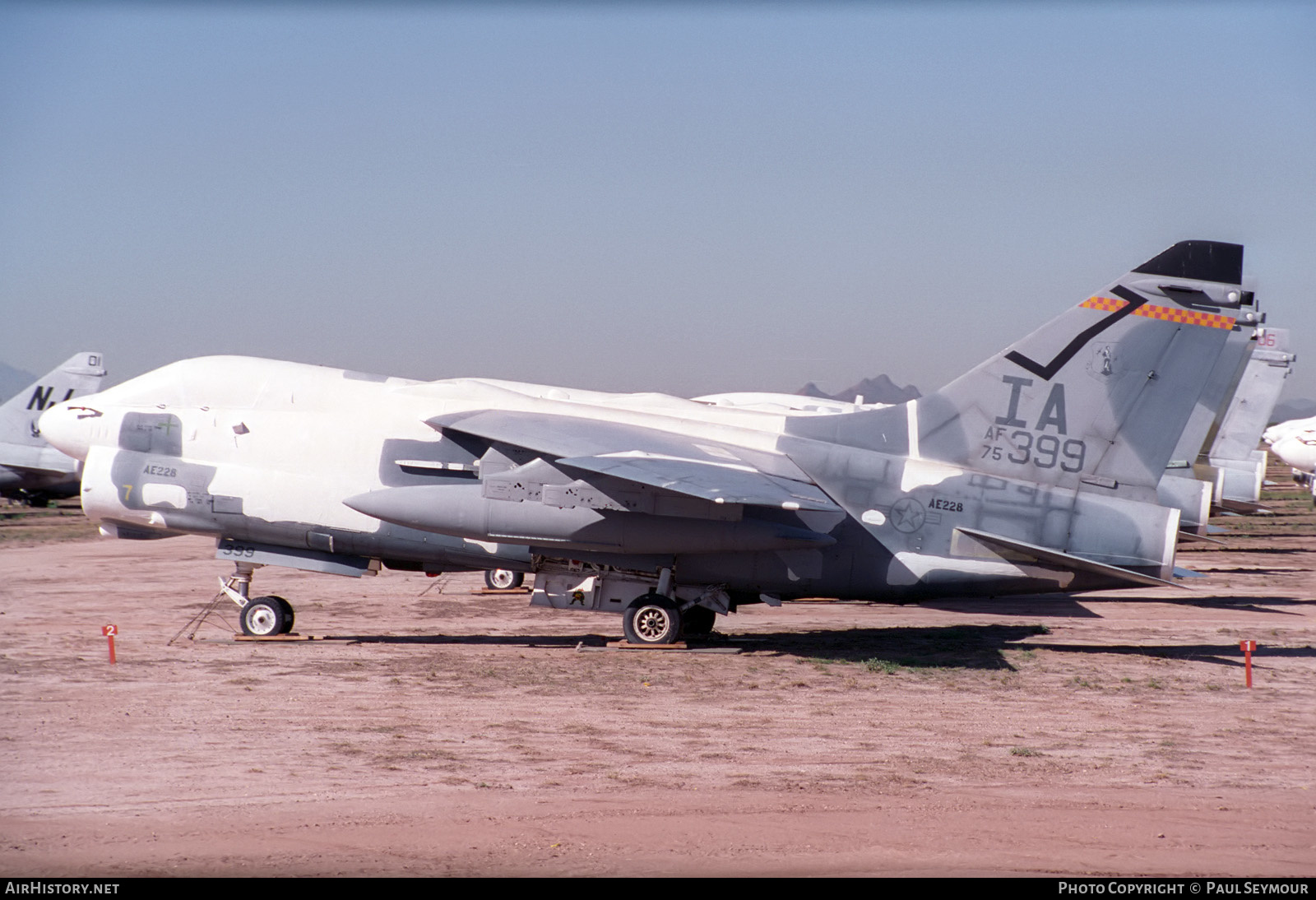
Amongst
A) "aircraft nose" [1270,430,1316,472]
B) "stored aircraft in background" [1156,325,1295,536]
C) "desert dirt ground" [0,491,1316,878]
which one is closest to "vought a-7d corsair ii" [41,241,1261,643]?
"desert dirt ground" [0,491,1316,878]

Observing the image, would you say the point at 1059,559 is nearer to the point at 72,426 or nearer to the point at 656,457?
→ the point at 656,457

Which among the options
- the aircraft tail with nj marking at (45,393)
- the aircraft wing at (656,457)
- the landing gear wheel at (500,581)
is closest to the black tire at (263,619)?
the aircraft wing at (656,457)

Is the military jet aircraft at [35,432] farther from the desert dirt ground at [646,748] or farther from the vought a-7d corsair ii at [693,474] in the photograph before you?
the vought a-7d corsair ii at [693,474]

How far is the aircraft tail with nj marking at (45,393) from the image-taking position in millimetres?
37875

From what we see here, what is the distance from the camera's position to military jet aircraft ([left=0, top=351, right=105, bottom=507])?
1492 inches

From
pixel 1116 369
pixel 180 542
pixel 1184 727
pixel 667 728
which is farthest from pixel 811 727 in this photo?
pixel 180 542

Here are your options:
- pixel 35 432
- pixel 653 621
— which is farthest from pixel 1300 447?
pixel 35 432

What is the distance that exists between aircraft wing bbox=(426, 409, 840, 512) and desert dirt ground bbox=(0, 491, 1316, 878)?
8.10 feet

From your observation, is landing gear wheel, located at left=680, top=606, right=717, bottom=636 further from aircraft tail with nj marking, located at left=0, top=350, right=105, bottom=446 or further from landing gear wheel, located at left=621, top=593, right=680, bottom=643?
aircraft tail with nj marking, located at left=0, top=350, right=105, bottom=446

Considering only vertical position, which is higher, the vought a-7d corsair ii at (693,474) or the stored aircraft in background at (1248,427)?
the stored aircraft in background at (1248,427)

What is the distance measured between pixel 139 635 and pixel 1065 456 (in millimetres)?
13892

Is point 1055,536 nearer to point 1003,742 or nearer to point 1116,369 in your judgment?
point 1116,369

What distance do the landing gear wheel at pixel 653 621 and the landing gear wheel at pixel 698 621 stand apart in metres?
1.20

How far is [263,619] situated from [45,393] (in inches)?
1066
